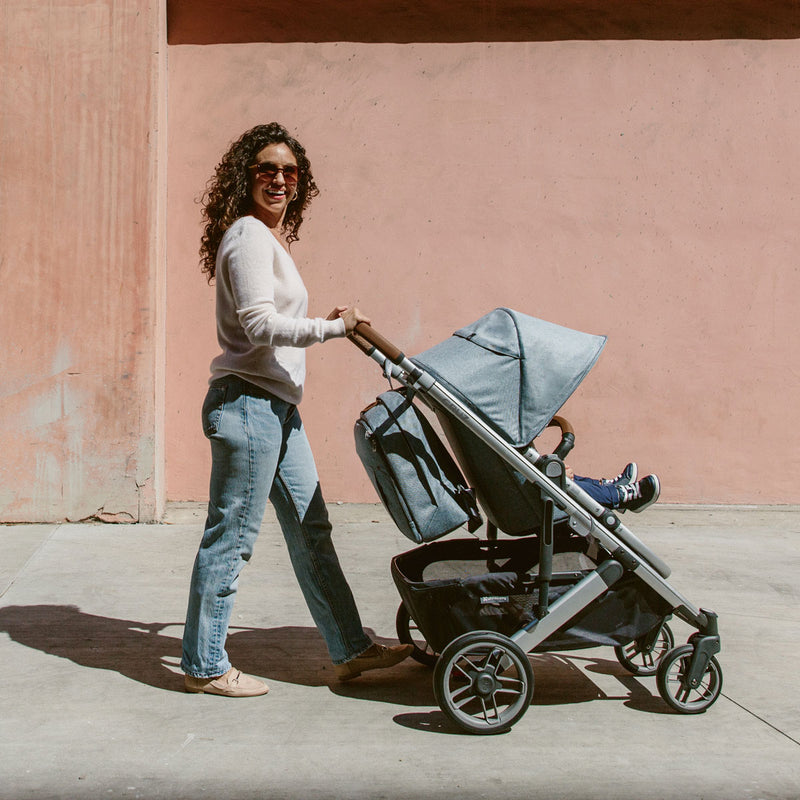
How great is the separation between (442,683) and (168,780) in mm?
874

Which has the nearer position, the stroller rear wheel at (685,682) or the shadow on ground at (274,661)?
the stroller rear wheel at (685,682)

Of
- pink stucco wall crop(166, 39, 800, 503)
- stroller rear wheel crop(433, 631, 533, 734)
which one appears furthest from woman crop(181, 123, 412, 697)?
pink stucco wall crop(166, 39, 800, 503)

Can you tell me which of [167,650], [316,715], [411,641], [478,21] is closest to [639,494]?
[411,641]

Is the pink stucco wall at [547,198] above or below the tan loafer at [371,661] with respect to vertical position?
above

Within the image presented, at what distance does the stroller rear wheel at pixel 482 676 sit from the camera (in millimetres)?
3227

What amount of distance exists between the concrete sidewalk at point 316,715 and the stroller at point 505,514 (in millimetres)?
200

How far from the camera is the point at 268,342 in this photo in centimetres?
331

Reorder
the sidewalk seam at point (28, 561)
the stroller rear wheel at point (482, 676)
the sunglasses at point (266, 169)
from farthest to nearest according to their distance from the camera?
the sidewalk seam at point (28, 561)
the sunglasses at point (266, 169)
the stroller rear wheel at point (482, 676)

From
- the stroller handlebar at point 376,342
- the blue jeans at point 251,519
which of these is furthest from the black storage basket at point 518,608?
the stroller handlebar at point 376,342

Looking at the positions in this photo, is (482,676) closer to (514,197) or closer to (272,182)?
(272,182)

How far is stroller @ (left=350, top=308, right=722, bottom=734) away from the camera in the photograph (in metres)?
3.29

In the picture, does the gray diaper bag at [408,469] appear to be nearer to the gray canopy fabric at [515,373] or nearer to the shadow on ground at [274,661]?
the gray canopy fabric at [515,373]

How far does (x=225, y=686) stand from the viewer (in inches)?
141

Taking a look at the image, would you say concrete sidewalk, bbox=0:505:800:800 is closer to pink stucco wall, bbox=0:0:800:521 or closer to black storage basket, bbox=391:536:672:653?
black storage basket, bbox=391:536:672:653
